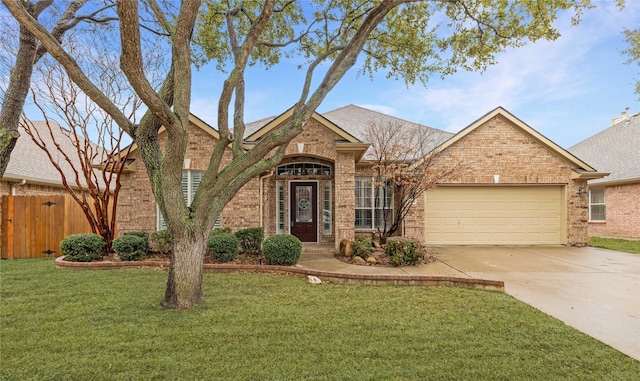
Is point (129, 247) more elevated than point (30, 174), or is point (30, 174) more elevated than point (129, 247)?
point (30, 174)

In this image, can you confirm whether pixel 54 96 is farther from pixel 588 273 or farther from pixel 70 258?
pixel 588 273

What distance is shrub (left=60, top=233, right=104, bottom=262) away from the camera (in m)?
8.25

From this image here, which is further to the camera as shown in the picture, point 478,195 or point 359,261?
point 478,195

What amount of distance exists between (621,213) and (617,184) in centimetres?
136

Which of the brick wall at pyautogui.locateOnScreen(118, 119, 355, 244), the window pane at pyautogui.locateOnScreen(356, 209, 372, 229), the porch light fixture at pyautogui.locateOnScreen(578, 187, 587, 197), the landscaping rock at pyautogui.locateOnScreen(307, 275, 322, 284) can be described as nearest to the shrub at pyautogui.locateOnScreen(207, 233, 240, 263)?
the landscaping rock at pyautogui.locateOnScreen(307, 275, 322, 284)

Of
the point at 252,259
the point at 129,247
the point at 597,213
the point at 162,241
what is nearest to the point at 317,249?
the point at 252,259

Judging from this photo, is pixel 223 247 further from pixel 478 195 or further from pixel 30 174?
pixel 478 195

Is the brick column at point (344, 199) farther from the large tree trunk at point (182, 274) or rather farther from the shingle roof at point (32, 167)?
the shingle roof at point (32, 167)

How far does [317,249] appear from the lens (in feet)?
35.9

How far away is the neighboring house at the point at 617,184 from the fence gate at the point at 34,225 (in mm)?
22603

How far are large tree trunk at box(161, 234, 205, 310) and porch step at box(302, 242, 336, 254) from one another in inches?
226

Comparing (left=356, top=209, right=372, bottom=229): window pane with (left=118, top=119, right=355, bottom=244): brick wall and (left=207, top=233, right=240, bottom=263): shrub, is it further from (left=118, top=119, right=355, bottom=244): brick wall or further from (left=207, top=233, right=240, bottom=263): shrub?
(left=207, top=233, right=240, bottom=263): shrub

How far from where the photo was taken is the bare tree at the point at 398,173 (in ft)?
34.2

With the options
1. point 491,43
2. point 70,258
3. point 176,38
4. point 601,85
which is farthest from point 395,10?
point 70,258
